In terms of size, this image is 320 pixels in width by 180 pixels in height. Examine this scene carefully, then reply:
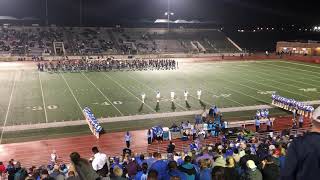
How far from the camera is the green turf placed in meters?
19.5

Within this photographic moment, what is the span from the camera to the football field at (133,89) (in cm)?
1956

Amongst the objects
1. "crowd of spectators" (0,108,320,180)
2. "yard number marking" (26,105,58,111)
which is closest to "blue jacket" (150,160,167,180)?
"crowd of spectators" (0,108,320,180)

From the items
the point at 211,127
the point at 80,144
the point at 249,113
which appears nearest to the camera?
the point at 80,144

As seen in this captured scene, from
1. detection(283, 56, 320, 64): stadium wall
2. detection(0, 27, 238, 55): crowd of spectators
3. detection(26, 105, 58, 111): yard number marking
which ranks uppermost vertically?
detection(0, 27, 238, 55): crowd of spectators

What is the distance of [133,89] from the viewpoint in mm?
25562

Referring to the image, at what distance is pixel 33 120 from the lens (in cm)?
1748

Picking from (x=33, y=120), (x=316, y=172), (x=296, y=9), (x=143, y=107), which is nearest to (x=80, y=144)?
(x=33, y=120)

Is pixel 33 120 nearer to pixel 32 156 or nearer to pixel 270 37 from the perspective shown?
pixel 32 156

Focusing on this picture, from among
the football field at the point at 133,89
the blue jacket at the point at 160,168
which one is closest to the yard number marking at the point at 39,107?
the football field at the point at 133,89

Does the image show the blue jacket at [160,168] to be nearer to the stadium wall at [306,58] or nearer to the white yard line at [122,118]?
the white yard line at [122,118]

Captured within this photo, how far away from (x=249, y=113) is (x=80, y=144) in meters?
9.24

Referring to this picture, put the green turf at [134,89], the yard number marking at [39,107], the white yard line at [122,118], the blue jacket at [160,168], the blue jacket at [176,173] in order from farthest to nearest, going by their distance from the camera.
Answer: the yard number marking at [39,107] < the green turf at [134,89] < the white yard line at [122,118] < the blue jacket at [160,168] < the blue jacket at [176,173]

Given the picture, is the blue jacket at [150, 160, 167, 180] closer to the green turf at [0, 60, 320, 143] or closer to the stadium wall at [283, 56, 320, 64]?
the green turf at [0, 60, 320, 143]

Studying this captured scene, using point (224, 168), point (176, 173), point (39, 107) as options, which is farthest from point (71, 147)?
point (224, 168)
